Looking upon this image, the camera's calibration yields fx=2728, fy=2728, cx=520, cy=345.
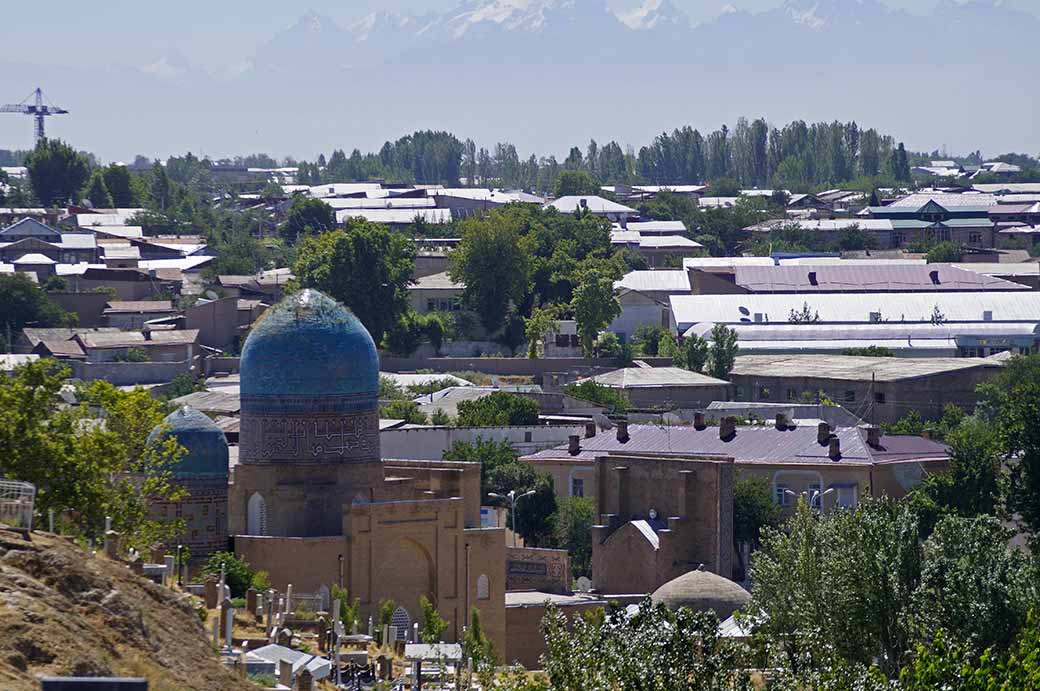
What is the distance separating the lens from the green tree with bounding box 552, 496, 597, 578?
191ft

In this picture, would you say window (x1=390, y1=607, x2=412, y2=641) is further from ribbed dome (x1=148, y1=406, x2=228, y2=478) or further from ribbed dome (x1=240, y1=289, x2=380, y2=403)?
ribbed dome (x1=240, y1=289, x2=380, y2=403)

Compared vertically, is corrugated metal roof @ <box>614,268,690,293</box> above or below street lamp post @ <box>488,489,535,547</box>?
above

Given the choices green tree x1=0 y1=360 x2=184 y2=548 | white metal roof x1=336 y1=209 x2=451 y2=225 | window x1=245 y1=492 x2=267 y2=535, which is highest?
green tree x1=0 y1=360 x2=184 y2=548

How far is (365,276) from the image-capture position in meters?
99.0

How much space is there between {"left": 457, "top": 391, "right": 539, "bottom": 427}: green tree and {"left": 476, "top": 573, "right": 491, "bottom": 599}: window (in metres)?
24.1

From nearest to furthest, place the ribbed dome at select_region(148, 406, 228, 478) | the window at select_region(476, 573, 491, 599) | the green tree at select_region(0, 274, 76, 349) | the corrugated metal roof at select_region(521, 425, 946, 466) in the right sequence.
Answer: the ribbed dome at select_region(148, 406, 228, 478)
the window at select_region(476, 573, 491, 599)
the corrugated metal roof at select_region(521, 425, 946, 466)
the green tree at select_region(0, 274, 76, 349)

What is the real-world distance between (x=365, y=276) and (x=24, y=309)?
40.2 ft

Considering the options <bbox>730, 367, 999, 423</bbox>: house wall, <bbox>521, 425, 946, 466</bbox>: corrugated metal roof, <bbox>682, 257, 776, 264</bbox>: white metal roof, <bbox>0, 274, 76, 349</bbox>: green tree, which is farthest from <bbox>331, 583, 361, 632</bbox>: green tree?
<bbox>682, 257, 776, 264</bbox>: white metal roof

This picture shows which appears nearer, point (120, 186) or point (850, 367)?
point (850, 367)

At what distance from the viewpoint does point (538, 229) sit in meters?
126

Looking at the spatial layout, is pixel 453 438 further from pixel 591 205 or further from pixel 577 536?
pixel 591 205

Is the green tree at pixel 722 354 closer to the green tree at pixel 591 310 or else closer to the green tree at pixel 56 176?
the green tree at pixel 591 310

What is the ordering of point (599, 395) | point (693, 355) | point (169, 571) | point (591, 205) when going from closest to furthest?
1. point (169, 571)
2. point (599, 395)
3. point (693, 355)
4. point (591, 205)

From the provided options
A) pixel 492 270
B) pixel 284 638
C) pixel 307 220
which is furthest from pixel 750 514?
pixel 307 220
